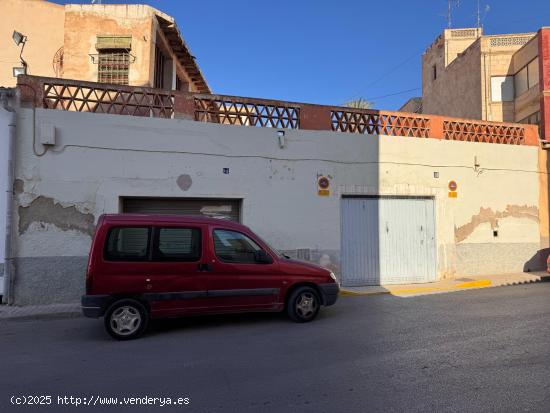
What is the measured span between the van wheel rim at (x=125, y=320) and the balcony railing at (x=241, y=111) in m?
5.21

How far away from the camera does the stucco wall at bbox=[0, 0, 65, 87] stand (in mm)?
12234

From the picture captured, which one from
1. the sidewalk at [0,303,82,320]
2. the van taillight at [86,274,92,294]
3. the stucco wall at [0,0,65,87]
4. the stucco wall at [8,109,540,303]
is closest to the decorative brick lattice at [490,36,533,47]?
the stucco wall at [8,109,540,303]

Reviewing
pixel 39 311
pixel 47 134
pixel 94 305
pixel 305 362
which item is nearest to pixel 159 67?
pixel 47 134

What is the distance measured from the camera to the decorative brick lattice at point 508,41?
76.1 ft

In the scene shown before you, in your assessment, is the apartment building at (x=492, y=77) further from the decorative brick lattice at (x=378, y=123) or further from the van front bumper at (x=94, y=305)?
the van front bumper at (x=94, y=305)

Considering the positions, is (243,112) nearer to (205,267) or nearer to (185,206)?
(185,206)

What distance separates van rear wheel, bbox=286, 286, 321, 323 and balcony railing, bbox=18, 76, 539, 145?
195 inches

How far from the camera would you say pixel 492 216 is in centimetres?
1232

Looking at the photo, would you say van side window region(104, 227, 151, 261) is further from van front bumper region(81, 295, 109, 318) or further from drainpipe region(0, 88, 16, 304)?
drainpipe region(0, 88, 16, 304)

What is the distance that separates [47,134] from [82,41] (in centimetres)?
491

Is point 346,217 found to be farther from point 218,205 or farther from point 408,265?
point 218,205

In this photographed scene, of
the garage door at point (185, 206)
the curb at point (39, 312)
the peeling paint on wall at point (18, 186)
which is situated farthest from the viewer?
the garage door at point (185, 206)

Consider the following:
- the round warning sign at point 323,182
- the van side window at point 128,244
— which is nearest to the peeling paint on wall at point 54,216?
the van side window at point 128,244

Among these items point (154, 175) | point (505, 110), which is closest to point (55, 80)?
point (154, 175)
